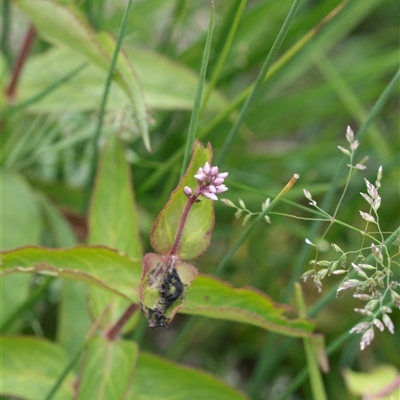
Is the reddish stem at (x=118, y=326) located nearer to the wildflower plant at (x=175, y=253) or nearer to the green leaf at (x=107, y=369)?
the green leaf at (x=107, y=369)

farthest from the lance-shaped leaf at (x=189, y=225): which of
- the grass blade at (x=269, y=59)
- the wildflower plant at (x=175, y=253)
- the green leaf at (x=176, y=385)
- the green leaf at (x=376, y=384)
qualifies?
the green leaf at (x=376, y=384)

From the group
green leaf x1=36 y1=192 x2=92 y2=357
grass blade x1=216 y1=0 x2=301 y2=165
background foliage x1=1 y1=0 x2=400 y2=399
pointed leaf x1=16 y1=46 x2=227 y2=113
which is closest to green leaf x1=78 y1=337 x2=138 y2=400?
background foliage x1=1 y1=0 x2=400 y2=399

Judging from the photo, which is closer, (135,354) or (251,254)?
(135,354)

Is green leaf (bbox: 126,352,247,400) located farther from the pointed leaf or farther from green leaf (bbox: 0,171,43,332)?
the pointed leaf

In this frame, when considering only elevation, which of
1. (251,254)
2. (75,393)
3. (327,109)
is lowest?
(75,393)

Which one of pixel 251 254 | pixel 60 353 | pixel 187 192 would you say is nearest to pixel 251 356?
pixel 251 254

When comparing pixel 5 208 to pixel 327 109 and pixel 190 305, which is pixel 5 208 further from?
pixel 327 109
